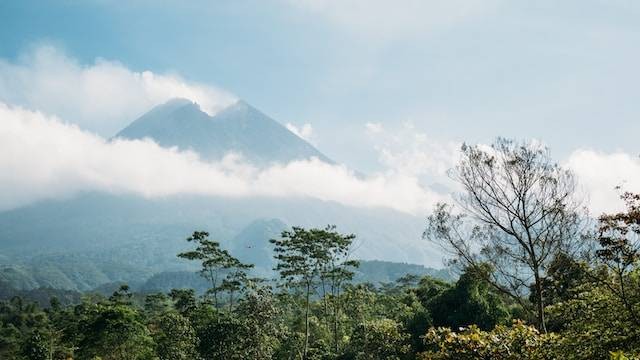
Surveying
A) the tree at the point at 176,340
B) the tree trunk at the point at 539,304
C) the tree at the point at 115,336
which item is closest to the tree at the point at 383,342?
the tree at the point at 176,340

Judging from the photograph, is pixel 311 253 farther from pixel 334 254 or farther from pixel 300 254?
pixel 334 254

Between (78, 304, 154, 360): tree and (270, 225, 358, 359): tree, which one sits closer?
(78, 304, 154, 360): tree

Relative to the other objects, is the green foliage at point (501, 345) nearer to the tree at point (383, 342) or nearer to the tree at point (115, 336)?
the tree at point (383, 342)

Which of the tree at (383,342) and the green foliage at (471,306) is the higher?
the green foliage at (471,306)

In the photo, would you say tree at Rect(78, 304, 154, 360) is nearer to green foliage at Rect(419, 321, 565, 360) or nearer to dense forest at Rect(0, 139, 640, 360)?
dense forest at Rect(0, 139, 640, 360)

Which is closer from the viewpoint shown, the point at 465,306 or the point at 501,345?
the point at 501,345

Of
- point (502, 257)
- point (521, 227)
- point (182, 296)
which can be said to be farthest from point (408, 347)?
point (182, 296)

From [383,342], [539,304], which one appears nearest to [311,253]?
[383,342]

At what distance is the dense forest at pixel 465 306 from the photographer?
39.3 ft

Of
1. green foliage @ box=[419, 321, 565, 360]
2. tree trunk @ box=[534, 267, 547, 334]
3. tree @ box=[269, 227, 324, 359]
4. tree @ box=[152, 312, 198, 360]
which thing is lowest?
tree @ box=[152, 312, 198, 360]

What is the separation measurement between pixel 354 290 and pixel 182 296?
16.9 m

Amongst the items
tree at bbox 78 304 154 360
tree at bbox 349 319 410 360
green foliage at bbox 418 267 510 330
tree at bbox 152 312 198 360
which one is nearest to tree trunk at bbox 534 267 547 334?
green foliage at bbox 418 267 510 330

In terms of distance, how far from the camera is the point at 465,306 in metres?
33.5

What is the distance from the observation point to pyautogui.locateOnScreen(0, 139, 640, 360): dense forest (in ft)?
39.3
